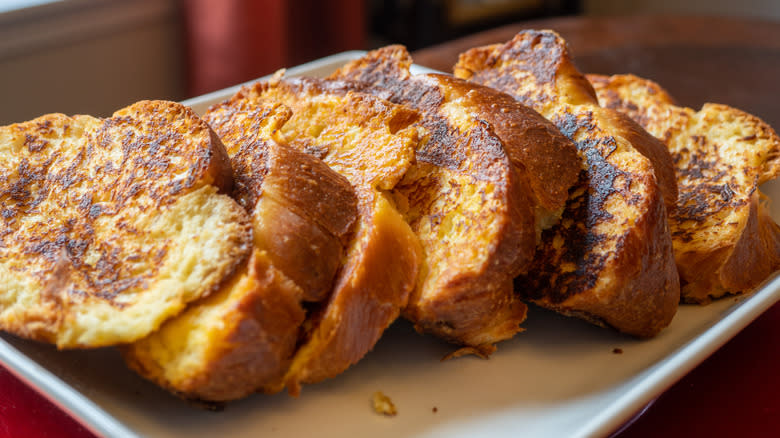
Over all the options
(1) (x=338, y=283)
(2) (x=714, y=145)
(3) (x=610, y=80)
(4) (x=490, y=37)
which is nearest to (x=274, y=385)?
(1) (x=338, y=283)

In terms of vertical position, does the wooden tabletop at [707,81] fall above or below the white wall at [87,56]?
above

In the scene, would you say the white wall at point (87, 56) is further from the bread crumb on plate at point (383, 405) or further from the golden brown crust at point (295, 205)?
the bread crumb on plate at point (383, 405)

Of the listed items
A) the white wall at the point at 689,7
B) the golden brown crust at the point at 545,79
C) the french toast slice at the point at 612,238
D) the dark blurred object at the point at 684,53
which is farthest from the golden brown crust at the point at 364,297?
the white wall at the point at 689,7

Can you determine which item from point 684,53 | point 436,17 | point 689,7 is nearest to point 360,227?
point 684,53

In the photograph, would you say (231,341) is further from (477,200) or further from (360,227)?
(477,200)

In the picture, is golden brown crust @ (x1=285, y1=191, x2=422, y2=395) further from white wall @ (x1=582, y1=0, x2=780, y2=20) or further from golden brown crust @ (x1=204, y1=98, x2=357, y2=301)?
white wall @ (x1=582, y1=0, x2=780, y2=20)

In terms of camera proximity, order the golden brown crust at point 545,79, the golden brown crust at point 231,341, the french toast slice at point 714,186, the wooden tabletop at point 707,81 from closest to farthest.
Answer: the golden brown crust at point 231,341, the wooden tabletop at point 707,81, the french toast slice at point 714,186, the golden brown crust at point 545,79
